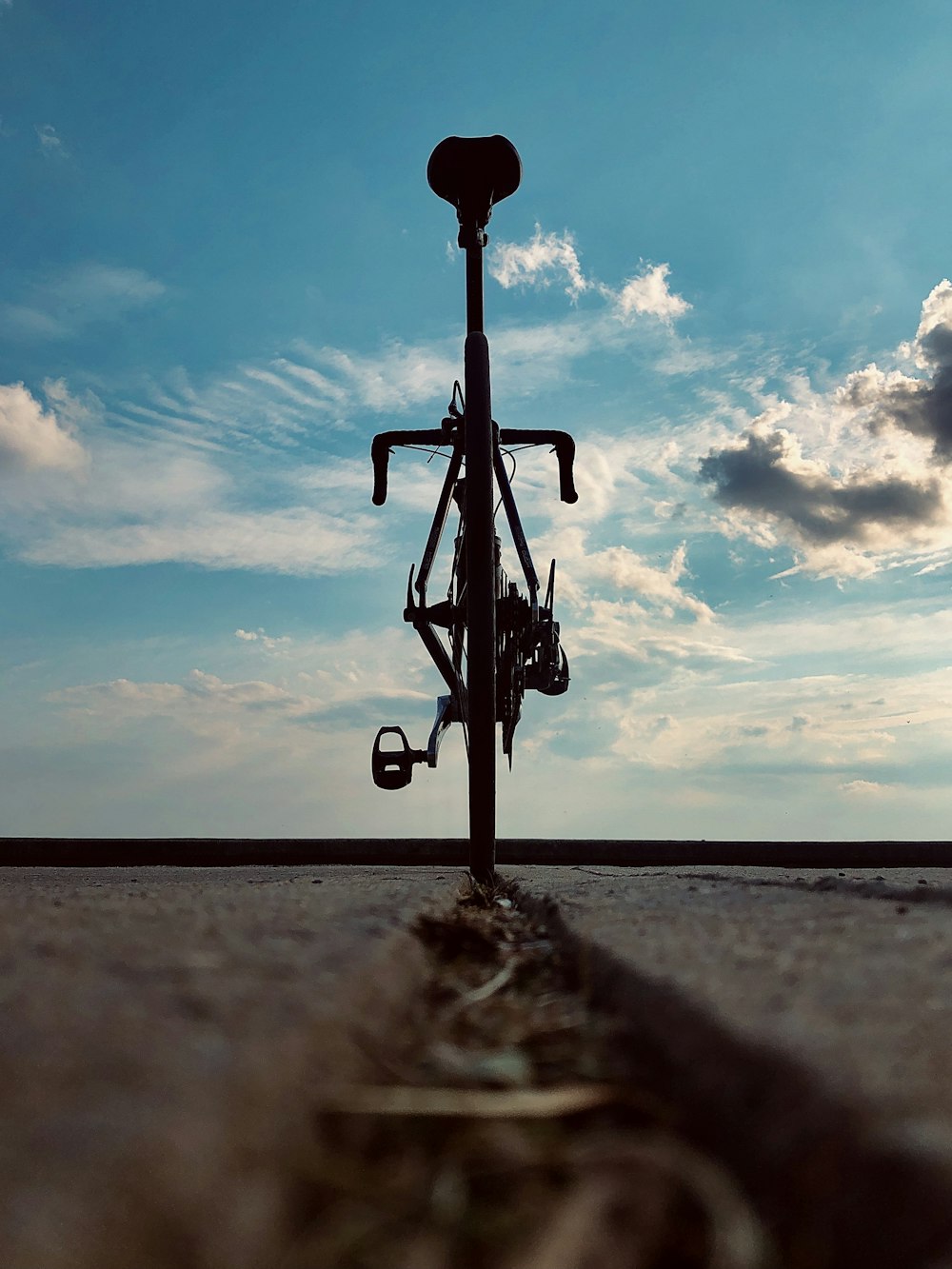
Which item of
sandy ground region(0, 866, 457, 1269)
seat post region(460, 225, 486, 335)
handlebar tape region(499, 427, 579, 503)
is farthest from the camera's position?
handlebar tape region(499, 427, 579, 503)

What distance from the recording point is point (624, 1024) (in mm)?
507

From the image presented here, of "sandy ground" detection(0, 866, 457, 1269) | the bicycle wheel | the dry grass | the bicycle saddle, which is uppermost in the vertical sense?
the bicycle saddle

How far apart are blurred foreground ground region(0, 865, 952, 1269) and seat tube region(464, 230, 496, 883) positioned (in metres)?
1.03

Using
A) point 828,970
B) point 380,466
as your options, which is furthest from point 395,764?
point 828,970

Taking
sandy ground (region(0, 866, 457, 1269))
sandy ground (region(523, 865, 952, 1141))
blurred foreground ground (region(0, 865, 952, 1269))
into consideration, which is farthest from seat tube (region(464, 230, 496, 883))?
sandy ground (region(0, 866, 457, 1269))

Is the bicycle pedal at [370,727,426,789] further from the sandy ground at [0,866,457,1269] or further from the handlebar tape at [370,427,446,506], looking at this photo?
the sandy ground at [0,866,457,1269]

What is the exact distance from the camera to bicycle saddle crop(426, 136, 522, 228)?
215 centimetres

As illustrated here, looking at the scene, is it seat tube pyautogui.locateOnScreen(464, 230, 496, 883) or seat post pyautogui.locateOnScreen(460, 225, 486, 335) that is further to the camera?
seat post pyautogui.locateOnScreen(460, 225, 486, 335)

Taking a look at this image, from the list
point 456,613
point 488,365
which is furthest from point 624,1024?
point 456,613

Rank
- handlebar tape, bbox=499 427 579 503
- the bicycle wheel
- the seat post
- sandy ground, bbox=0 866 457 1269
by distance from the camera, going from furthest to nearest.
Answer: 1. handlebar tape, bbox=499 427 579 503
2. the seat post
3. the bicycle wheel
4. sandy ground, bbox=0 866 457 1269

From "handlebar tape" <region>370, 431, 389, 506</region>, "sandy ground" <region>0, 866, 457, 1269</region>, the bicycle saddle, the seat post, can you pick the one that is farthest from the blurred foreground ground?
"handlebar tape" <region>370, 431, 389, 506</region>

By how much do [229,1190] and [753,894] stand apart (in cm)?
93

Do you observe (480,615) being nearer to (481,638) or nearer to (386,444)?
(481,638)

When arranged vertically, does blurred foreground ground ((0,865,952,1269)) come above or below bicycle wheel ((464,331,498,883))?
below
